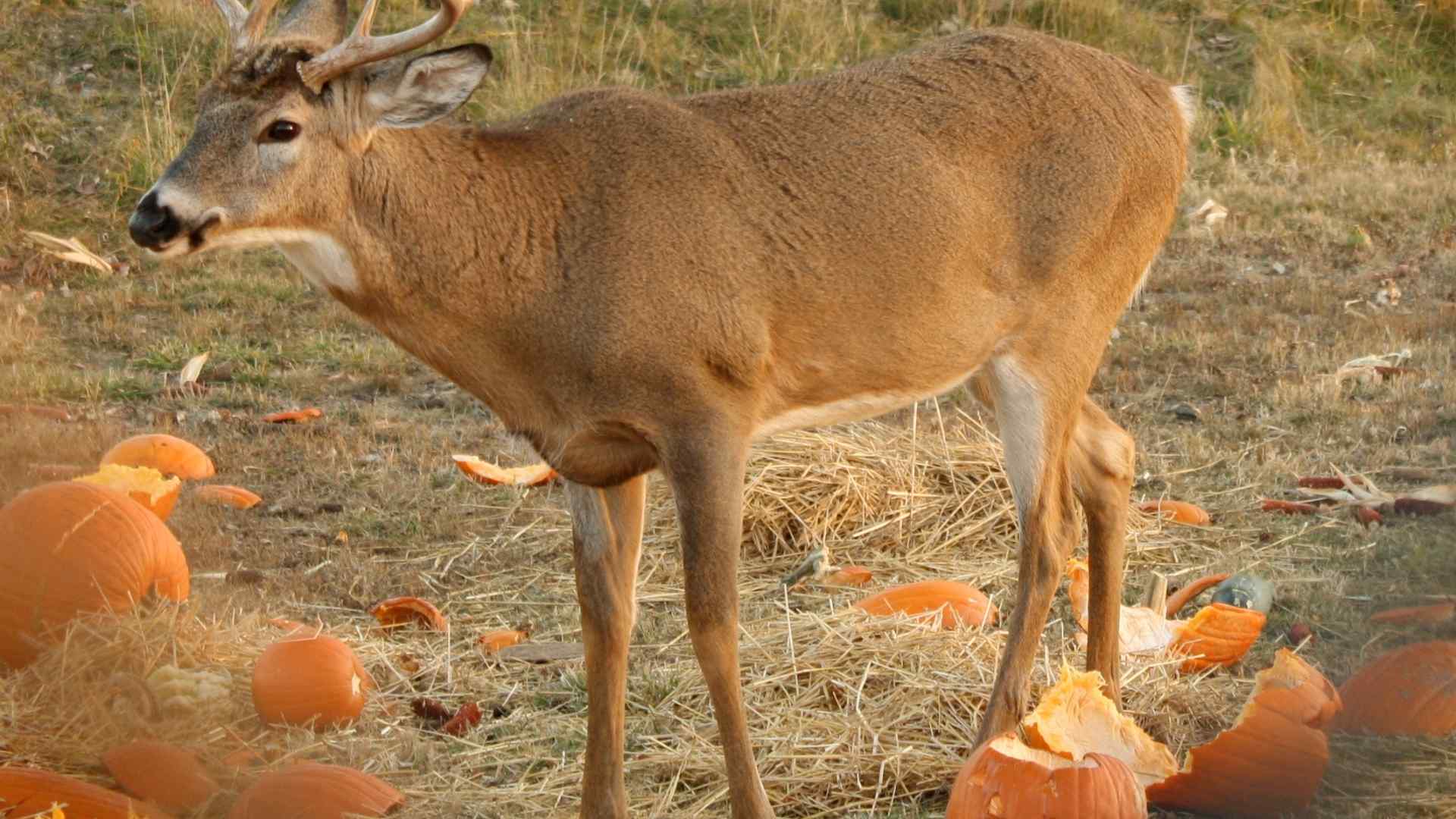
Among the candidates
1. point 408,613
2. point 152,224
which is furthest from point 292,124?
point 408,613

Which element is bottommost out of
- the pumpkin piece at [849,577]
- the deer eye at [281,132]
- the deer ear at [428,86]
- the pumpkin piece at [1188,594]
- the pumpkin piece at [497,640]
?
the pumpkin piece at [849,577]

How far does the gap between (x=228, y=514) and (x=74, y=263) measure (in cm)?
417

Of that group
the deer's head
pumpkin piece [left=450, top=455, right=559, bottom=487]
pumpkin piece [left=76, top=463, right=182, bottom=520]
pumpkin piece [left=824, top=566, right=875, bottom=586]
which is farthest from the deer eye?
pumpkin piece [left=450, top=455, right=559, bottom=487]

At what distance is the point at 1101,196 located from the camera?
18.0ft

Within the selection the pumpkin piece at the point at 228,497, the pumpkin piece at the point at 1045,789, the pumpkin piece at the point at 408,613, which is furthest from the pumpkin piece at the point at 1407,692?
the pumpkin piece at the point at 228,497

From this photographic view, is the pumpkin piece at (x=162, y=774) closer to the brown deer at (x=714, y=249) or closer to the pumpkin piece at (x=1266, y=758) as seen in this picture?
the brown deer at (x=714, y=249)

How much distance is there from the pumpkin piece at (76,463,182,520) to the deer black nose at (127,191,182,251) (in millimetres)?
2058

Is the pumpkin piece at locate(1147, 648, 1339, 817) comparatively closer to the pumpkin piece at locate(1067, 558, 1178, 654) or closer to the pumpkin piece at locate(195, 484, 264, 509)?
the pumpkin piece at locate(1067, 558, 1178, 654)

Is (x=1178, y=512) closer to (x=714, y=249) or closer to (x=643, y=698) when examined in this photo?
(x=643, y=698)

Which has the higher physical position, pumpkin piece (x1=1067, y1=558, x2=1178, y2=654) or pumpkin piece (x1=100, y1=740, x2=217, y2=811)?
pumpkin piece (x1=100, y1=740, x2=217, y2=811)

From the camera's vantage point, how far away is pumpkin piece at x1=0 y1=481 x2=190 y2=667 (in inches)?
211

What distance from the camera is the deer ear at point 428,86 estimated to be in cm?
449

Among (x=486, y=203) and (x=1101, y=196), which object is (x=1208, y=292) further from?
(x=486, y=203)

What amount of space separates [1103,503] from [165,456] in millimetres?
3958
